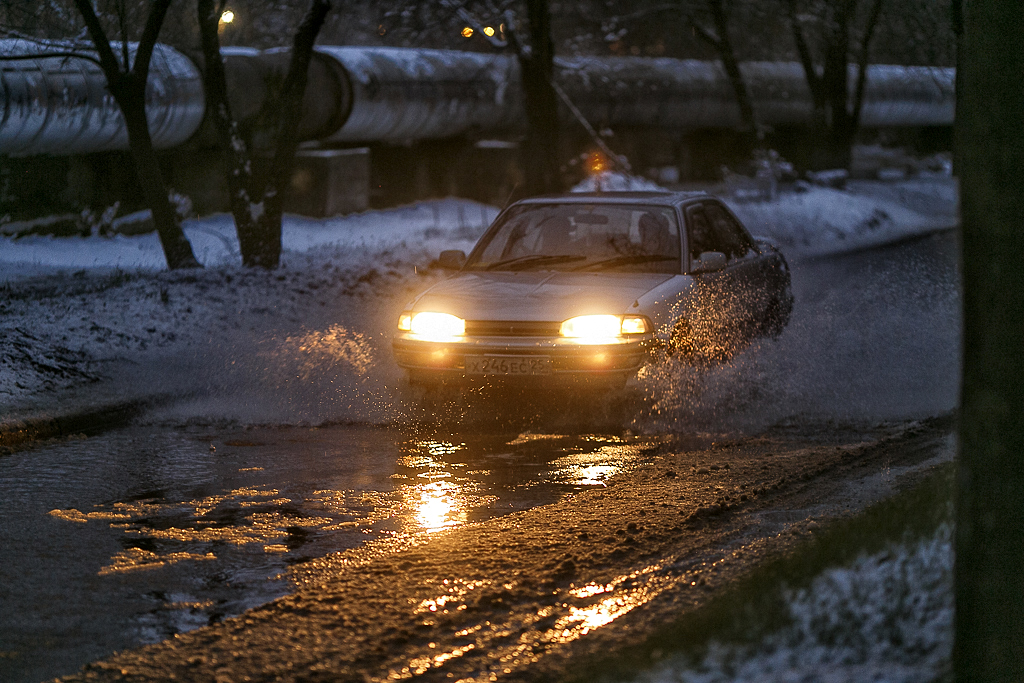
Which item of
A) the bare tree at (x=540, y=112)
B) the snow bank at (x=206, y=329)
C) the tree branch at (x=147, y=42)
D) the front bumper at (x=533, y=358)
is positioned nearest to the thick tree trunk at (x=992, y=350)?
the front bumper at (x=533, y=358)

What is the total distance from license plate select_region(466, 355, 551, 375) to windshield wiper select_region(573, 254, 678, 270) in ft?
3.80

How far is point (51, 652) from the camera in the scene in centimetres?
409

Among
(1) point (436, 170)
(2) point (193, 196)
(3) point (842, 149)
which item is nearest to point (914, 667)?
(2) point (193, 196)

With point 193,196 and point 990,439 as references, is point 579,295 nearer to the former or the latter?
point 990,439

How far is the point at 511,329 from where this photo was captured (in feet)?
25.9

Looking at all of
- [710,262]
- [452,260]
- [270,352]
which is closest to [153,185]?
[270,352]

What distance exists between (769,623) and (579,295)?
14.8 ft

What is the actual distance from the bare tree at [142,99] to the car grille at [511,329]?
618 cm

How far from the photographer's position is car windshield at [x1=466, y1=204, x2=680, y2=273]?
8.78 metres

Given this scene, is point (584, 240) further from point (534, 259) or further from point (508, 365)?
point (508, 365)

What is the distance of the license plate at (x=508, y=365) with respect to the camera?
25.5 feet

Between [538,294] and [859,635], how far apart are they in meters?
4.80

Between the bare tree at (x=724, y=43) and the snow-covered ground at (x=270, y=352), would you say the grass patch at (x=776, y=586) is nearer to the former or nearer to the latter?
the snow-covered ground at (x=270, y=352)

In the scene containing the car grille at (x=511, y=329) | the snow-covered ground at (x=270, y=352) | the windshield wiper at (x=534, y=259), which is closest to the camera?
the snow-covered ground at (x=270, y=352)
